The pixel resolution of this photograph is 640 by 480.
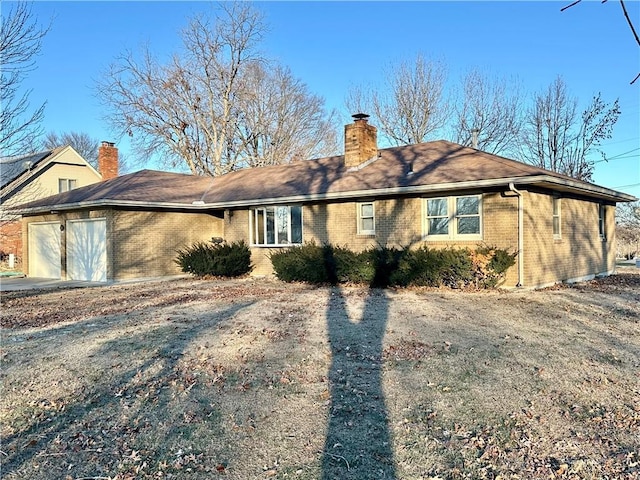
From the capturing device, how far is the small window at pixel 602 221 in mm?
17047

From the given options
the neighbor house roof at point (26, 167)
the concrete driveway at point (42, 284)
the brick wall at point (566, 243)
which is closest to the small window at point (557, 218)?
the brick wall at point (566, 243)

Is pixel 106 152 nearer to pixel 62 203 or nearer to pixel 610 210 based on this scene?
pixel 62 203

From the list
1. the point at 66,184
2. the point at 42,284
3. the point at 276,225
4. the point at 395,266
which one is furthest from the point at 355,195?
the point at 66,184

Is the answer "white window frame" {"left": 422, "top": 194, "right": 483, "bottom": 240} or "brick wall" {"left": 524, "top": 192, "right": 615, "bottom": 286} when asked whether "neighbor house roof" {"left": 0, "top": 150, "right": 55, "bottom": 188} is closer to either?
"white window frame" {"left": 422, "top": 194, "right": 483, "bottom": 240}

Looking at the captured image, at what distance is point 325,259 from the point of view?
1391 cm

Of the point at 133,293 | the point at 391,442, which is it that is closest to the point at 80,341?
the point at 391,442

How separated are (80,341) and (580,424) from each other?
20.2ft

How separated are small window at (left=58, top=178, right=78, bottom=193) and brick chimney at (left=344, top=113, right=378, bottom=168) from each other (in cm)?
2160

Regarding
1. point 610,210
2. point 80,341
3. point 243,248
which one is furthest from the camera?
point 610,210

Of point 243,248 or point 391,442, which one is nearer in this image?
point 391,442

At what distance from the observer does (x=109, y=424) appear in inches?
164

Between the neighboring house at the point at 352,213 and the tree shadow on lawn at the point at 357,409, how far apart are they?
596 cm

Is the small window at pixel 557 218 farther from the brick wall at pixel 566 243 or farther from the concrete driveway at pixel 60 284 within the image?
the concrete driveway at pixel 60 284

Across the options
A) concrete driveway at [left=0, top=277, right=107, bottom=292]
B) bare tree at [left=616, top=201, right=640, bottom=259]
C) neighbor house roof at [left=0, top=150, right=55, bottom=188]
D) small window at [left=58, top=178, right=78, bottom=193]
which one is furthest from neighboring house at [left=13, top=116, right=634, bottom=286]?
bare tree at [left=616, top=201, right=640, bottom=259]
